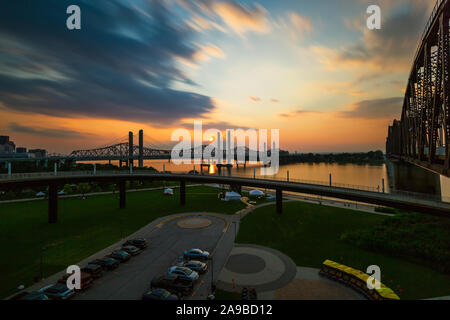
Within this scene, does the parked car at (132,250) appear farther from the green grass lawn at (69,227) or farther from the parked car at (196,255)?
the parked car at (196,255)

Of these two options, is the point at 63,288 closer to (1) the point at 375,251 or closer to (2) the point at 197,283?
(2) the point at 197,283

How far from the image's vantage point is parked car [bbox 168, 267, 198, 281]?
2075 centimetres

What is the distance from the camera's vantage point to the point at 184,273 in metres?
21.3

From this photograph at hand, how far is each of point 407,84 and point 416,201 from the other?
58.6 m

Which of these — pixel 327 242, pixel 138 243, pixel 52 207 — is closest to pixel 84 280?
pixel 138 243

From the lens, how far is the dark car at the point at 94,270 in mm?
21797


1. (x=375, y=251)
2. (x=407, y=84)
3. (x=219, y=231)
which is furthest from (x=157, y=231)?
(x=407, y=84)

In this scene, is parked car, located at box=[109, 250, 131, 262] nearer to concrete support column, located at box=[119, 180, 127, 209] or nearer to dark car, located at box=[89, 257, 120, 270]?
dark car, located at box=[89, 257, 120, 270]

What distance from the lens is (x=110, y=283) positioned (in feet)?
68.8

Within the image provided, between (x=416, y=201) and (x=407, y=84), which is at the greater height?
(x=407, y=84)

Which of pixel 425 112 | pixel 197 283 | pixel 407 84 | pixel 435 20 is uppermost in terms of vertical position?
pixel 407 84

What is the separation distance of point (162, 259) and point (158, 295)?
27.8ft

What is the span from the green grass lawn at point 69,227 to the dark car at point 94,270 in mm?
4712

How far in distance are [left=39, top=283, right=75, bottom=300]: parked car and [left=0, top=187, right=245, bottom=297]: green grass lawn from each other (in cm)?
481
